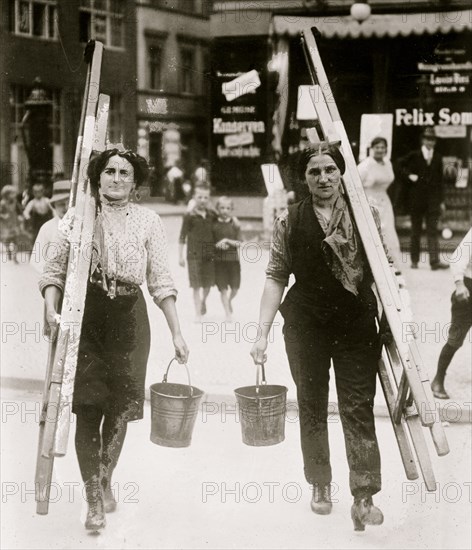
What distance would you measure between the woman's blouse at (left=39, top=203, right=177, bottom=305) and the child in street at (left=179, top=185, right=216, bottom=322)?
131 centimetres

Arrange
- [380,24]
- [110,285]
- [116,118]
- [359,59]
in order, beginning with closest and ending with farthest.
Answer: [110,285]
[116,118]
[359,59]
[380,24]

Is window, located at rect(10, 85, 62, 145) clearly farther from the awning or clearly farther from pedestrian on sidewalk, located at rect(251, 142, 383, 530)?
pedestrian on sidewalk, located at rect(251, 142, 383, 530)

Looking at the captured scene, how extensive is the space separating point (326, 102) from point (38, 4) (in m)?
1.48

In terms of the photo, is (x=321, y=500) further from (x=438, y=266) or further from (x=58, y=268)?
(x=438, y=266)

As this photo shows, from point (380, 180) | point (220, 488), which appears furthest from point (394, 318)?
point (380, 180)

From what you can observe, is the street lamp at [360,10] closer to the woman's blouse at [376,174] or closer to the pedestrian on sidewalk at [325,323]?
the woman's blouse at [376,174]

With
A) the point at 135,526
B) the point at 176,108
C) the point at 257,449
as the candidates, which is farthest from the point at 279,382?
the point at 176,108

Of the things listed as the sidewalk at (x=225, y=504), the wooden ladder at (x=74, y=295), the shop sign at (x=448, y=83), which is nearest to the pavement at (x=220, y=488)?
the sidewalk at (x=225, y=504)

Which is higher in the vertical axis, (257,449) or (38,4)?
(38,4)

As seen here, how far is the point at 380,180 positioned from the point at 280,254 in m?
1.38

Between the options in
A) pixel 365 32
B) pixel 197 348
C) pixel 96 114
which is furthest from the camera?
pixel 197 348

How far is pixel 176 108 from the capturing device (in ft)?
13.5

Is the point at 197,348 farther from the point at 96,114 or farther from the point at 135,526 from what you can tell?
the point at 96,114

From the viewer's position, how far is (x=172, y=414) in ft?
11.9
